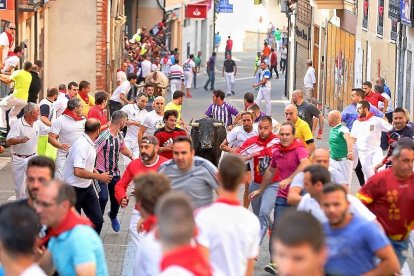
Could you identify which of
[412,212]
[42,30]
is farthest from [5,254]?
[42,30]

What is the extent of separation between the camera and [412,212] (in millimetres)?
10688

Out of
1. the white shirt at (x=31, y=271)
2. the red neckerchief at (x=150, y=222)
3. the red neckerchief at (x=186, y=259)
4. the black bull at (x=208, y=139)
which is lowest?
the black bull at (x=208, y=139)

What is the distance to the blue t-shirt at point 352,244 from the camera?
27.5ft

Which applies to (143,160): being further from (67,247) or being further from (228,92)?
(228,92)

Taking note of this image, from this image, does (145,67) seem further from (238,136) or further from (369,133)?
(238,136)

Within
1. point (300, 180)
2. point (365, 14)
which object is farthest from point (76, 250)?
point (365, 14)

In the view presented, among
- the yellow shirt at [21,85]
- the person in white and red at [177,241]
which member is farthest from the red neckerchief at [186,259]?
the yellow shirt at [21,85]

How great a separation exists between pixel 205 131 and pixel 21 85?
6990mm

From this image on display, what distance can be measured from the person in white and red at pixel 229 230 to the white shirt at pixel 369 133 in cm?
1055

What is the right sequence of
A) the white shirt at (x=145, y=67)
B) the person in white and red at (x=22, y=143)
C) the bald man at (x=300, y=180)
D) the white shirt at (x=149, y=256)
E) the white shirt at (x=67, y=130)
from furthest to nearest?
the white shirt at (x=145, y=67) < the white shirt at (x=67, y=130) < the person in white and red at (x=22, y=143) < the bald man at (x=300, y=180) < the white shirt at (x=149, y=256)

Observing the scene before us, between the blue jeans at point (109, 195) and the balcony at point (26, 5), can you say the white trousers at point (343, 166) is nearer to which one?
the blue jeans at point (109, 195)

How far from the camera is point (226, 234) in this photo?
28.5 feet

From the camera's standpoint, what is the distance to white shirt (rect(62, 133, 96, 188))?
47.4 feet

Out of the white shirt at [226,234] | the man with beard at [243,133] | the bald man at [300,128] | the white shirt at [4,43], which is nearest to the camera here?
the white shirt at [226,234]
